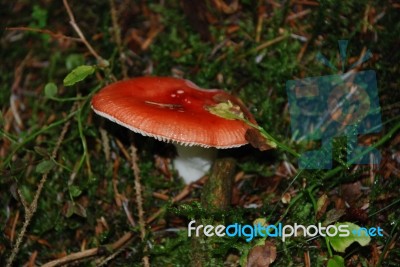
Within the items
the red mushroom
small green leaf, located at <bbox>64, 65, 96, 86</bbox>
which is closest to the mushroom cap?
the red mushroom

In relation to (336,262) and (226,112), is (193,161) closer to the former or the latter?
(226,112)

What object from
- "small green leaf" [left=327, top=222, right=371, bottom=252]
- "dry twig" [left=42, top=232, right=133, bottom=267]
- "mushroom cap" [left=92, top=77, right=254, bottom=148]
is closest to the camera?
"small green leaf" [left=327, top=222, right=371, bottom=252]

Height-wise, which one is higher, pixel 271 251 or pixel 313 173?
pixel 313 173

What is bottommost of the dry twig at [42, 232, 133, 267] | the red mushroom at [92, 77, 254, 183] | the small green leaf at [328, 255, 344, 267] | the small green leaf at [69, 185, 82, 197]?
the dry twig at [42, 232, 133, 267]

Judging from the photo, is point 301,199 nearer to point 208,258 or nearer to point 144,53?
point 208,258

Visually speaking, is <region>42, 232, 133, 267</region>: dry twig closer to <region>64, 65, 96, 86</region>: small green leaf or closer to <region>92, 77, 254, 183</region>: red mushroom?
<region>92, 77, 254, 183</region>: red mushroom

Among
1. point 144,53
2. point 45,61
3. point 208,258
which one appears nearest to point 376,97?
point 208,258

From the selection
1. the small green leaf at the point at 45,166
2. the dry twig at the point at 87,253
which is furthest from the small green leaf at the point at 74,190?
the dry twig at the point at 87,253
